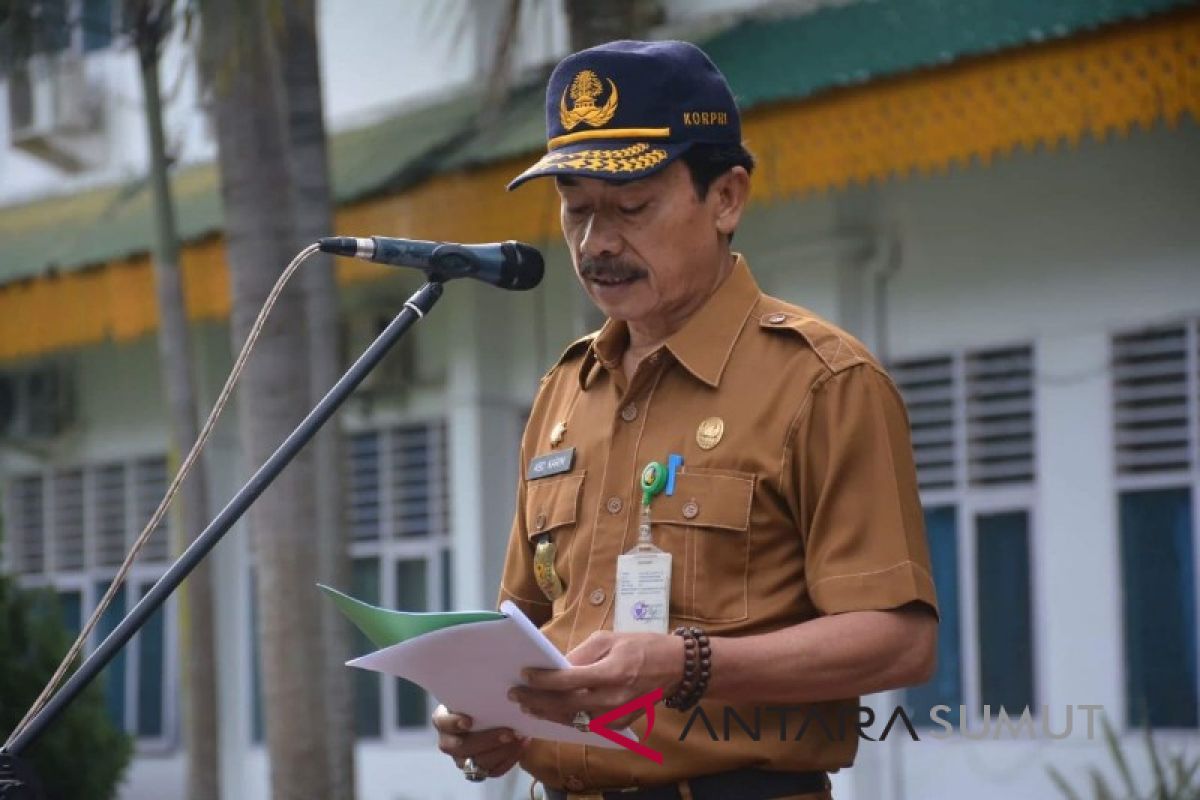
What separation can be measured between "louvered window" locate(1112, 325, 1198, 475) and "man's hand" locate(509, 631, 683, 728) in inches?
271

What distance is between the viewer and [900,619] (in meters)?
2.89

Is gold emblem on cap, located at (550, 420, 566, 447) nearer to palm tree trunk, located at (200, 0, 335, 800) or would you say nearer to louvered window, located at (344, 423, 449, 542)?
palm tree trunk, located at (200, 0, 335, 800)

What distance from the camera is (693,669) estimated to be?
9.10 ft

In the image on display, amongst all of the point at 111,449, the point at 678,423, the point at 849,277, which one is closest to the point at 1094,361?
the point at 849,277

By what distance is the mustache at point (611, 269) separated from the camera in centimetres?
311

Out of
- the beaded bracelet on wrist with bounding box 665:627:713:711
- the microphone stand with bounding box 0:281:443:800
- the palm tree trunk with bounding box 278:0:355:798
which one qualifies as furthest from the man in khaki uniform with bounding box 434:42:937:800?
the palm tree trunk with bounding box 278:0:355:798

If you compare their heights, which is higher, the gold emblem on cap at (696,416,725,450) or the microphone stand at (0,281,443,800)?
the gold emblem on cap at (696,416,725,450)

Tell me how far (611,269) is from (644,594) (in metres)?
0.49

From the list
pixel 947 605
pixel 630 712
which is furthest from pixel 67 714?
pixel 630 712

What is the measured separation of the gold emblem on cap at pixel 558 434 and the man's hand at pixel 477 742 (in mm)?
483

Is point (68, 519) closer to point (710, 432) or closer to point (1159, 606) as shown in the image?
point (1159, 606)

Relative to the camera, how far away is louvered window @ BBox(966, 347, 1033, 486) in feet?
32.4

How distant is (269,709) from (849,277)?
13.2 feet

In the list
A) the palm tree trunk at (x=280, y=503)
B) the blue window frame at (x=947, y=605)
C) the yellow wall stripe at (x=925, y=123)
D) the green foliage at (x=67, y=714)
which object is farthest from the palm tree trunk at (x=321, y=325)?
the blue window frame at (x=947, y=605)
